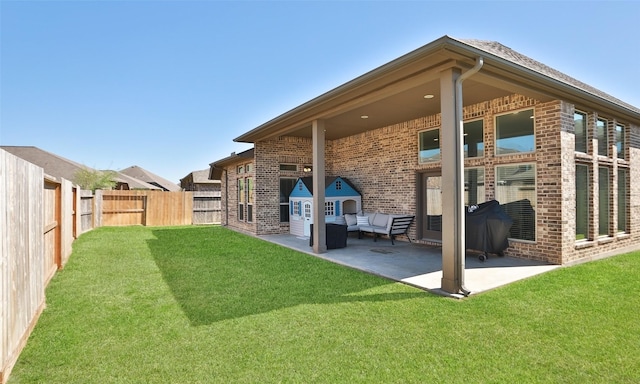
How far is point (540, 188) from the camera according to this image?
675 centimetres

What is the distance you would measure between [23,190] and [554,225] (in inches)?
339

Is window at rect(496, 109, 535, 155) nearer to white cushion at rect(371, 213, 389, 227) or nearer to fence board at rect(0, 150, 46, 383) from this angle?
white cushion at rect(371, 213, 389, 227)

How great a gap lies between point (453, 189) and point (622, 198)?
273 inches

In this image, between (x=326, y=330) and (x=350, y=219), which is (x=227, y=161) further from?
(x=326, y=330)

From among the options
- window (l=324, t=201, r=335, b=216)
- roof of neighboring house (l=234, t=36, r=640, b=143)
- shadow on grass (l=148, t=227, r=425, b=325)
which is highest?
roof of neighboring house (l=234, t=36, r=640, b=143)

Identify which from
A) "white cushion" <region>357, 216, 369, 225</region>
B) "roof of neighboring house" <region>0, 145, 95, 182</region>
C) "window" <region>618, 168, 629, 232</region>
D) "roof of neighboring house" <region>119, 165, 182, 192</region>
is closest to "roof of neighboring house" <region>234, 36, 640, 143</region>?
"window" <region>618, 168, 629, 232</region>

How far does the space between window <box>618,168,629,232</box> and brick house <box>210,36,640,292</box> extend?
0.03 metres

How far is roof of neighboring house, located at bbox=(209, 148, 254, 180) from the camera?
12.3 metres

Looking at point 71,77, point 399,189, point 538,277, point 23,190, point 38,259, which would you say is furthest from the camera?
point 71,77

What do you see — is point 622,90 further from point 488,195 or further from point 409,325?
point 409,325

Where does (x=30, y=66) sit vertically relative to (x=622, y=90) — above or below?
above

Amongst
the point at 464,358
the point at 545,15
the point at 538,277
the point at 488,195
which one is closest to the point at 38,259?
the point at 464,358

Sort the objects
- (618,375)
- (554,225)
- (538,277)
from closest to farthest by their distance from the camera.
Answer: (618,375) → (538,277) → (554,225)

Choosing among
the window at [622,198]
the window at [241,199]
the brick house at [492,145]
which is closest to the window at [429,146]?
the brick house at [492,145]
